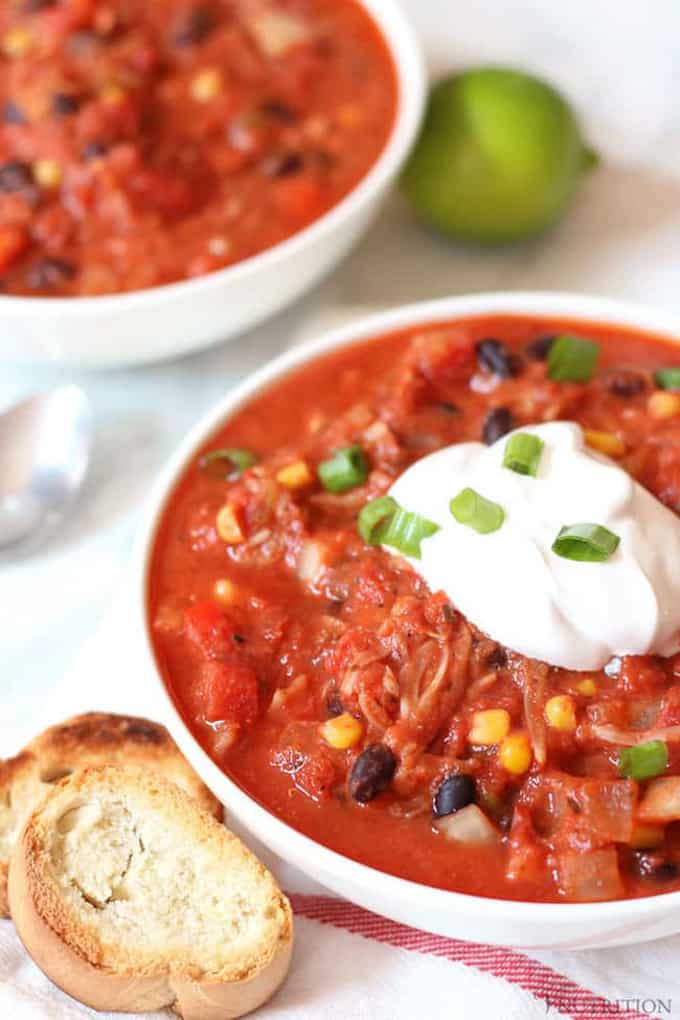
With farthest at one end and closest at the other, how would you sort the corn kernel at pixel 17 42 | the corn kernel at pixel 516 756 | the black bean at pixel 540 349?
the corn kernel at pixel 17 42, the black bean at pixel 540 349, the corn kernel at pixel 516 756

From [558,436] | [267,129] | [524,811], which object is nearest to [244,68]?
[267,129]

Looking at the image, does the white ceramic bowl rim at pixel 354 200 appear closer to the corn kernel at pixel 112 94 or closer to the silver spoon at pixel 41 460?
the silver spoon at pixel 41 460

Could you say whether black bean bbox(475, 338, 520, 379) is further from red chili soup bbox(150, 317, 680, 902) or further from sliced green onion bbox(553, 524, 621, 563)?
sliced green onion bbox(553, 524, 621, 563)

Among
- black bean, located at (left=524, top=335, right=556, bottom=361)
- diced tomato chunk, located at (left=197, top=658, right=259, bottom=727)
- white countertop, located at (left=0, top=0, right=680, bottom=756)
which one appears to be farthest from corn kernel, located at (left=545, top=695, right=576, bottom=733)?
white countertop, located at (left=0, top=0, right=680, bottom=756)

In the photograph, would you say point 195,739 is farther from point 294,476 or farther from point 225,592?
point 294,476

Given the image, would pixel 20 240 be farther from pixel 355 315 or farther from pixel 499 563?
pixel 499 563

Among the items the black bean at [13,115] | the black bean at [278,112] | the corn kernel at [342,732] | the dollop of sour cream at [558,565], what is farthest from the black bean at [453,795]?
the black bean at [13,115]
